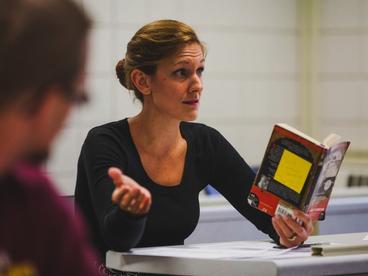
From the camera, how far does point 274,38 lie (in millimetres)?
5078

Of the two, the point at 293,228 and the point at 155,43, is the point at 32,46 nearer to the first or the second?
the point at 293,228

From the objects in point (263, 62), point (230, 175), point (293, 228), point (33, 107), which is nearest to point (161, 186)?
point (230, 175)

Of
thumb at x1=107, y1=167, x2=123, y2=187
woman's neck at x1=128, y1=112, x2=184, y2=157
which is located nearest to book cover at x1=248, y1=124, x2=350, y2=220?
woman's neck at x1=128, y1=112, x2=184, y2=157

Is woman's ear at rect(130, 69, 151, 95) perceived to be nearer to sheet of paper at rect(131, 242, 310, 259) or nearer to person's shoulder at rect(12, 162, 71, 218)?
sheet of paper at rect(131, 242, 310, 259)

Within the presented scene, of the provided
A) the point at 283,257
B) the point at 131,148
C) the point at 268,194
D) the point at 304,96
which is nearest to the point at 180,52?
the point at 131,148

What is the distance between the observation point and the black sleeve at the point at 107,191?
87.2 inches

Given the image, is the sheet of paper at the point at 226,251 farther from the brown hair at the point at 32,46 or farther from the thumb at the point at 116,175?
the brown hair at the point at 32,46

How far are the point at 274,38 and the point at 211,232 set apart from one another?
5.84ft

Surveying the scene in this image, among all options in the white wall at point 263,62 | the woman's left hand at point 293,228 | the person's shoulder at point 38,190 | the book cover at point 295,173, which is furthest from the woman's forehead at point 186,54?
the white wall at point 263,62

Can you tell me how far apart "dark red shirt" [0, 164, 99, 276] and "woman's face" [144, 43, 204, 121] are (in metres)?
1.68

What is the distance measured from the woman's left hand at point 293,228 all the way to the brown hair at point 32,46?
1.57 metres

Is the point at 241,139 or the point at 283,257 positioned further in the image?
the point at 241,139

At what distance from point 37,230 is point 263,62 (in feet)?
13.6

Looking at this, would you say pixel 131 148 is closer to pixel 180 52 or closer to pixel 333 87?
pixel 180 52
